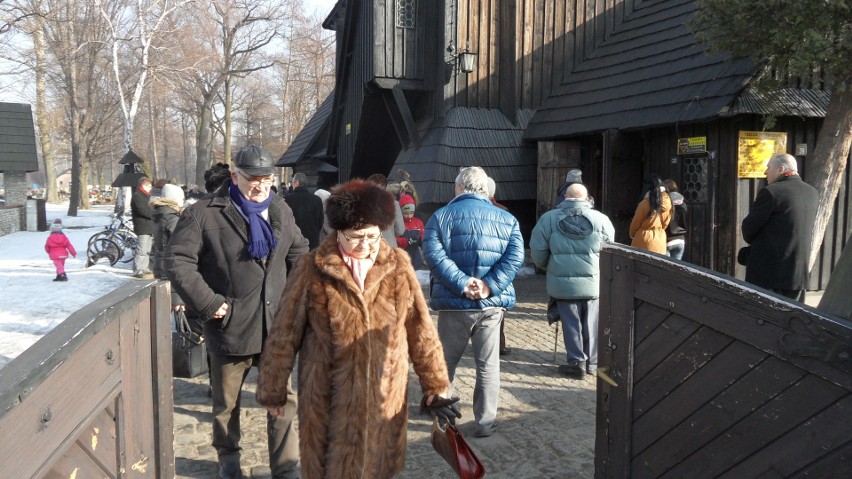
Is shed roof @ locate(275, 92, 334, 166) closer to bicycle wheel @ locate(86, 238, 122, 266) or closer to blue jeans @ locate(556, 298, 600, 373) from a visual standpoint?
bicycle wheel @ locate(86, 238, 122, 266)

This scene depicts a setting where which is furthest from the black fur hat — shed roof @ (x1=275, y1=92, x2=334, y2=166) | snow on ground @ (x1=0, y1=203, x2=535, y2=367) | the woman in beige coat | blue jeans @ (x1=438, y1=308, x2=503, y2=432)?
shed roof @ (x1=275, y1=92, x2=334, y2=166)

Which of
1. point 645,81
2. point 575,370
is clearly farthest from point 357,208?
point 645,81

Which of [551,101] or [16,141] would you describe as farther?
[16,141]

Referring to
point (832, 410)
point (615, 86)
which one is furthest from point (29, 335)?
point (615, 86)

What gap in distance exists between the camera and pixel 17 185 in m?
23.2

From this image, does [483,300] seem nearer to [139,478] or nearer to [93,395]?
[139,478]

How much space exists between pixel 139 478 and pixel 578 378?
175 inches

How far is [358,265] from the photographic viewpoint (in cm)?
309

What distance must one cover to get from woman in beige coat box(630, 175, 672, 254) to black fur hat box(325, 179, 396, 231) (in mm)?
4458

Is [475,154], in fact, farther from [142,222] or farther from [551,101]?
[142,222]

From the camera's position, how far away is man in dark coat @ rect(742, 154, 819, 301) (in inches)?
210

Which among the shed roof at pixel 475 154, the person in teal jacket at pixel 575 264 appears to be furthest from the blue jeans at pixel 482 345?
the shed roof at pixel 475 154

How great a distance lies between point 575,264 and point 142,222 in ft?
28.7

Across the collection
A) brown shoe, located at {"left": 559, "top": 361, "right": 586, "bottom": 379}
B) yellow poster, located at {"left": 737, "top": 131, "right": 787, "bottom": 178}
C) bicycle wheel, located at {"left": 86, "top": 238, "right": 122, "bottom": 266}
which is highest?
yellow poster, located at {"left": 737, "top": 131, "right": 787, "bottom": 178}
